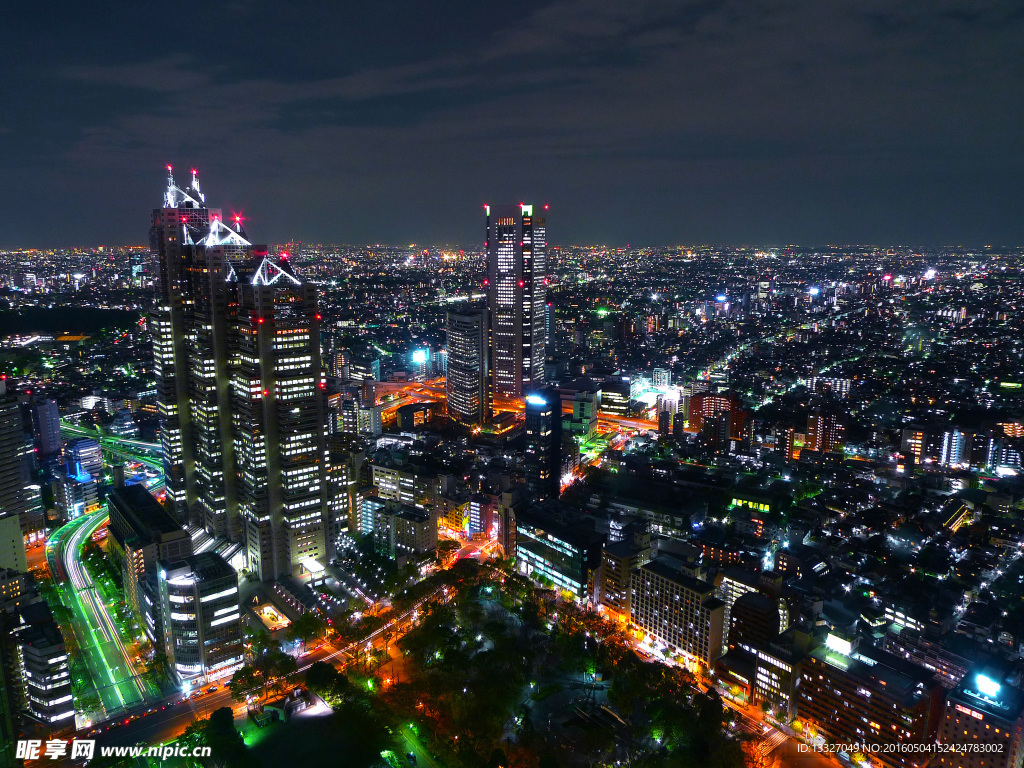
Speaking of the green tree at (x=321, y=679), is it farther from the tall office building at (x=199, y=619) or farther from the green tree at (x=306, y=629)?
the tall office building at (x=199, y=619)

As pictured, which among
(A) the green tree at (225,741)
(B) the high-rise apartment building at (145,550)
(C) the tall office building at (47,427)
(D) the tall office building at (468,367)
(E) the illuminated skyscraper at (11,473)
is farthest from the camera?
(D) the tall office building at (468,367)

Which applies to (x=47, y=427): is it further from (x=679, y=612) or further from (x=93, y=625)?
(x=679, y=612)

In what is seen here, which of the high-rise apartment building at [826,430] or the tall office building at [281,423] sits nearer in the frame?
the tall office building at [281,423]

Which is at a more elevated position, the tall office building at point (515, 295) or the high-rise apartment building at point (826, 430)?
the tall office building at point (515, 295)

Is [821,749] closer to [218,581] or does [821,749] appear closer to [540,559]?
[540,559]

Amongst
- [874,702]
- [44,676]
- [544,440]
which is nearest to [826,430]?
[544,440]

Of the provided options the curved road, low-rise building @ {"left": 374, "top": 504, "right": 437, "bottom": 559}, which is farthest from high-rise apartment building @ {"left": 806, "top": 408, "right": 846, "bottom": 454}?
the curved road

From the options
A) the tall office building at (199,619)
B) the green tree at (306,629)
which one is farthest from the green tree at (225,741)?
the green tree at (306,629)

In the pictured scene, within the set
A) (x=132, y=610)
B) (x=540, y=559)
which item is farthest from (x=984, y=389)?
(x=132, y=610)
